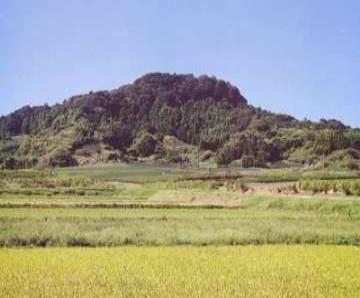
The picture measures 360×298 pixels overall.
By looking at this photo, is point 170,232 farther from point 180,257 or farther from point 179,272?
point 179,272

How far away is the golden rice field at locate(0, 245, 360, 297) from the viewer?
47.3ft

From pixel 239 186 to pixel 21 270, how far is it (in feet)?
173

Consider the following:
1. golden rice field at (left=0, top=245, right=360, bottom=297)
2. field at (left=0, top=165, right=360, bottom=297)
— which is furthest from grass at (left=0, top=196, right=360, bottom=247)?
golden rice field at (left=0, top=245, right=360, bottom=297)

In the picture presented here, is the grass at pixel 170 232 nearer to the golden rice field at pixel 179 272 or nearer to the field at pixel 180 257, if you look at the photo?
the field at pixel 180 257

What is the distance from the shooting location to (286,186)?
62.6 m

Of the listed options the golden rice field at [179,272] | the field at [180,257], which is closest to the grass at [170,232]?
the field at [180,257]

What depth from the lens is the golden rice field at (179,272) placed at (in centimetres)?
1441

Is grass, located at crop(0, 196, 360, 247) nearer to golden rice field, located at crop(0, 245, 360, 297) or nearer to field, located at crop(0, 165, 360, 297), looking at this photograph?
field, located at crop(0, 165, 360, 297)

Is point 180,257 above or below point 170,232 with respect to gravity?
below

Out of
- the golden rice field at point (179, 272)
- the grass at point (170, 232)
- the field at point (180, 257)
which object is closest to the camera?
the golden rice field at point (179, 272)

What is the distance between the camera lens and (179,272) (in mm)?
16781

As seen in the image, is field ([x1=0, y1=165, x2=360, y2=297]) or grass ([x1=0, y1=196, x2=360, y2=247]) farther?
grass ([x1=0, y1=196, x2=360, y2=247])

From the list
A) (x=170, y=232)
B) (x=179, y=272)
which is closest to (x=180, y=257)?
(x=179, y=272)

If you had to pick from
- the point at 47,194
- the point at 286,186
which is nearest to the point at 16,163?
the point at 47,194
